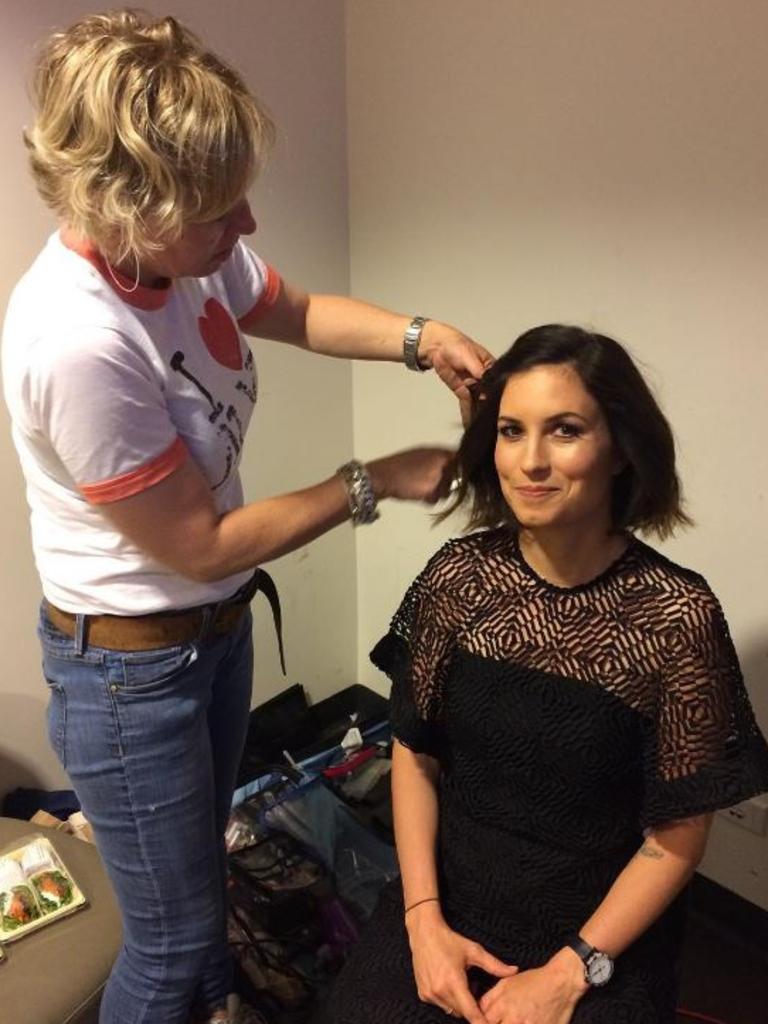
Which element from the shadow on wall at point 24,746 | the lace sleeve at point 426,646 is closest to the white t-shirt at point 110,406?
the lace sleeve at point 426,646

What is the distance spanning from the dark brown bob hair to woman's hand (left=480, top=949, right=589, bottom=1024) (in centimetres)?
57

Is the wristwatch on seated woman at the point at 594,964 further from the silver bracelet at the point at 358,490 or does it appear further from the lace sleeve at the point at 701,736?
the silver bracelet at the point at 358,490

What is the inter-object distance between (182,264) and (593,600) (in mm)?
659

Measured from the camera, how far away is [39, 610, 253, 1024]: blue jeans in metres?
1.08

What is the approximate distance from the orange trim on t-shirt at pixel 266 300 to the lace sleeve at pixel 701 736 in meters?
0.77

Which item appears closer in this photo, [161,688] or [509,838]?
[161,688]

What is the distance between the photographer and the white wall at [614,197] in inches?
55.6

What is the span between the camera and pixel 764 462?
58.3 inches

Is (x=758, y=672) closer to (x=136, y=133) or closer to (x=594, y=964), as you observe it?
(x=594, y=964)

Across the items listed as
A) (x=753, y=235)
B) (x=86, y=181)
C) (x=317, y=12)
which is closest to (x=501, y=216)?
(x=753, y=235)

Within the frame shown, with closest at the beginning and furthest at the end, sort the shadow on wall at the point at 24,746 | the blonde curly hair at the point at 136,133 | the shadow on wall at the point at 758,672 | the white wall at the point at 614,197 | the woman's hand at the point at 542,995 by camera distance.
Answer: the blonde curly hair at the point at 136,133, the woman's hand at the point at 542,995, the white wall at the point at 614,197, the shadow on wall at the point at 758,672, the shadow on wall at the point at 24,746

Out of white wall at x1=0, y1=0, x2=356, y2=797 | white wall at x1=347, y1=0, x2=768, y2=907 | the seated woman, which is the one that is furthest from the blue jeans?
white wall at x1=347, y1=0, x2=768, y2=907

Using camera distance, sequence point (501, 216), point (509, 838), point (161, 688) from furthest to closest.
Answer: point (501, 216) < point (509, 838) < point (161, 688)

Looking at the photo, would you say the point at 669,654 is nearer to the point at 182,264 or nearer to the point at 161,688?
the point at 161,688
